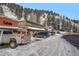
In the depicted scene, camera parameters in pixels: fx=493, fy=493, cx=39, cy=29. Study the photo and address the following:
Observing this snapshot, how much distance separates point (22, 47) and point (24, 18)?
0.62 meters

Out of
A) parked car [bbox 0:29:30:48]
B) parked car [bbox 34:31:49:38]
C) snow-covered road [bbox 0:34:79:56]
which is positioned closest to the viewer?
snow-covered road [bbox 0:34:79:56]

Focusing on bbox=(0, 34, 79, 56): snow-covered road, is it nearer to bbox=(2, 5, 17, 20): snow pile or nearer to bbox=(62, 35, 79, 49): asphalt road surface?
bbox=(62, 35, 79, 49): asphalt road surface

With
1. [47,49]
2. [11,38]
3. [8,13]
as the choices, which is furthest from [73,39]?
[8,13]

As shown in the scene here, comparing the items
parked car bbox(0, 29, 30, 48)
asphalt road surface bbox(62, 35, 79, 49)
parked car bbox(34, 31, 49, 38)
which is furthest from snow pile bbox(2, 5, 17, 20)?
asphalt road surface bbox(62, 35, 79, 49)

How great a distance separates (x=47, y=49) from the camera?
10195mm

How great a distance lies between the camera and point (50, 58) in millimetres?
10070

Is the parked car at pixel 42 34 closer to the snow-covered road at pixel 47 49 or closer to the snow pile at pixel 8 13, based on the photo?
the snow-covered road at pixel 47 49

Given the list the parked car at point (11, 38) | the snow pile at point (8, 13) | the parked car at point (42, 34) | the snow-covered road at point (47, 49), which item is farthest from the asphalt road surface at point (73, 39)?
the snow pile at point (8, 13)

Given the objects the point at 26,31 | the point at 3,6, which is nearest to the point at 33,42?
the point at 26,31

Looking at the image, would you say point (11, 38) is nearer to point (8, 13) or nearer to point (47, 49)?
point (8, 13)

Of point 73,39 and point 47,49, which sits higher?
point 73,39

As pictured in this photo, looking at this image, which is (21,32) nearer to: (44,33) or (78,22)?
(44,33)

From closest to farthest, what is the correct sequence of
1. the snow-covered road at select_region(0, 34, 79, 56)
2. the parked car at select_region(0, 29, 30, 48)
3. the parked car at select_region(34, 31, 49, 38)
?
1. the snow-covered road at select_region(0, 34, 79, 56)
2. the parked car at select_region(0, 29, 30, 48)
3. the parked car at select_region(34, 31, 49, 38)

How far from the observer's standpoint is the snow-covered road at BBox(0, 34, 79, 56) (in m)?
10.1
